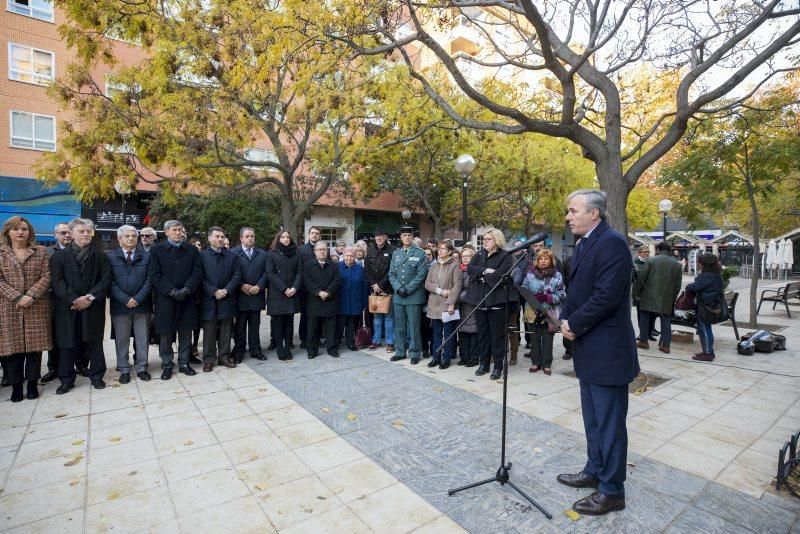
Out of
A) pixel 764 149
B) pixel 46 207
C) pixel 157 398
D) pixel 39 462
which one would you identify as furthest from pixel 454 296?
pixel 46 207

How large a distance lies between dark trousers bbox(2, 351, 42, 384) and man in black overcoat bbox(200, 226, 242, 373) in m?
1.98

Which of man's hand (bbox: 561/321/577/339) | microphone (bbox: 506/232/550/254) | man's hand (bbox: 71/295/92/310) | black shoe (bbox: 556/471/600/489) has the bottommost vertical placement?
black shoe (bbox: 556/471/600/489)

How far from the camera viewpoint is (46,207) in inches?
762

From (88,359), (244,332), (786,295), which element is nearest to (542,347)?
(244,332)

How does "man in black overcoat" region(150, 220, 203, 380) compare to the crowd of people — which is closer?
the crowd of people

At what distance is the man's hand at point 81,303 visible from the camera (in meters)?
5.52

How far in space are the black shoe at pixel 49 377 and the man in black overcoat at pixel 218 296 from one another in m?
1.90

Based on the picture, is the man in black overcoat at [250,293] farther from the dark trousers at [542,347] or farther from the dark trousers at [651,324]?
the dark trousers at [651,324]

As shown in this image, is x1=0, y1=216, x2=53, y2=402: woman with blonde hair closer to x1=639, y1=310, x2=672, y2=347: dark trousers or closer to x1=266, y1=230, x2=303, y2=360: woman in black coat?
x1=266, y1=230, x2=303, y2=360: woman in black coat

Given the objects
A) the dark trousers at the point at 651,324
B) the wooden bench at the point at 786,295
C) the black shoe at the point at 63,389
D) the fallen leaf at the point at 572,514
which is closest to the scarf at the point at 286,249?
the black shoe at the point at 63,389

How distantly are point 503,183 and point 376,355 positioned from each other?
1213 centimetres

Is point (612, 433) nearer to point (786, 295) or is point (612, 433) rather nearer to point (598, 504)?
point (598, 504)

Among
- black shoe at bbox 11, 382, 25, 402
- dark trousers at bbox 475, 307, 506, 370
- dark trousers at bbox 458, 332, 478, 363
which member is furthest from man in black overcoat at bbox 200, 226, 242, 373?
dark trousers at bbox 475, 307, 506, 370

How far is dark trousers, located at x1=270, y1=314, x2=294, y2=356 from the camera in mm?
7418
